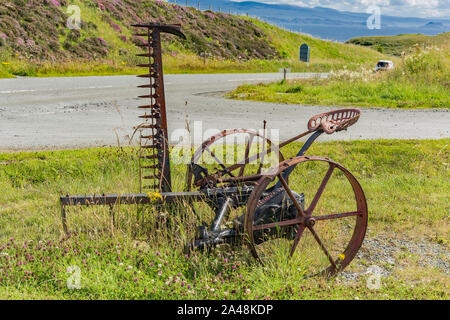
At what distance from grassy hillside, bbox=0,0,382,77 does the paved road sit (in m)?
4.47

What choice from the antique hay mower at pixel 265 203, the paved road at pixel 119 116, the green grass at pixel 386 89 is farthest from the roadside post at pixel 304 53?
the antique hay mower at pixel 265 203

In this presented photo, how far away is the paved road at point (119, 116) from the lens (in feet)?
27.8

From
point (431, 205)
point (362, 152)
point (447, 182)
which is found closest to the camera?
point (431, 205)

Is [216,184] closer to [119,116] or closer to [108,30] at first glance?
[119,116]

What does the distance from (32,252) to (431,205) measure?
4.46 meters

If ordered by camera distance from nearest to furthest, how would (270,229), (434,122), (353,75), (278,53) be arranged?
(270,229)
(434,122)
(353,75)
(278,53)

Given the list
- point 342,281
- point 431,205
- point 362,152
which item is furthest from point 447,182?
point 342,281

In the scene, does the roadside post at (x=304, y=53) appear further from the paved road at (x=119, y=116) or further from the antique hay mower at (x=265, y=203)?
the antique hay mower at (x=265, y=203)

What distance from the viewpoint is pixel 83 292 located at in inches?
134

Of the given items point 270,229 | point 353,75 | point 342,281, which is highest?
point 353,75

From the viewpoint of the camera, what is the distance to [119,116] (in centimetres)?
1038

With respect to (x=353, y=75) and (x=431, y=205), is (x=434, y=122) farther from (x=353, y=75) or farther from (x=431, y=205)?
(x=353, y=75)

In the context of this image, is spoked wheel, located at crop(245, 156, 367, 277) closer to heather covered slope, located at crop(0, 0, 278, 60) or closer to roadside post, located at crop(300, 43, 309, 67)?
heather covered slope, located at crop(0, 0, 278, 60)

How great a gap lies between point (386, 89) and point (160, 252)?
491 inches
